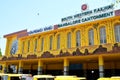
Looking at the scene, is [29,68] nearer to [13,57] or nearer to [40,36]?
[13,57]

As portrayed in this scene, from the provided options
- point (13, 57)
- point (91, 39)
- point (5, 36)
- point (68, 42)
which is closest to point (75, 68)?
point (68, 42)

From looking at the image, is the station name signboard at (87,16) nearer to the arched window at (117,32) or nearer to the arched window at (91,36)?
the arched window at (91,36)

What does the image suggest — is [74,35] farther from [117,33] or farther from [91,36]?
[117,33]

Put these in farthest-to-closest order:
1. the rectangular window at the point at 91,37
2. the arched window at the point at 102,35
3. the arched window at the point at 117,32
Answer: the rectangular window at the point at 91,37
the arched window at the point at 102,35
the arched window at the point at 117,32

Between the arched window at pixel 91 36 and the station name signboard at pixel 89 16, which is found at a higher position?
the station name signboard at pixel 89 16

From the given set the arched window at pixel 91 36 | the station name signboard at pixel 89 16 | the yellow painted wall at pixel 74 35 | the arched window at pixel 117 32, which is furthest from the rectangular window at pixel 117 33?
the arched window at pixel 91 36

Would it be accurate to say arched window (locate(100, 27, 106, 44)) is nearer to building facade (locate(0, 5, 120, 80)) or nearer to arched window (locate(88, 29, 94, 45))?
building facade (locate(0, 5, 120, 80))

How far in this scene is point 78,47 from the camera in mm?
19828

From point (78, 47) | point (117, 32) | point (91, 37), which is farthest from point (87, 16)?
point (78, 47)

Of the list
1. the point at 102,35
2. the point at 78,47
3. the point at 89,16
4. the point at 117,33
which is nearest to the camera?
the point at 78,47

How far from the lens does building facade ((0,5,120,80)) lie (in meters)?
18.4

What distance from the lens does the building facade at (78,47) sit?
1842 cm

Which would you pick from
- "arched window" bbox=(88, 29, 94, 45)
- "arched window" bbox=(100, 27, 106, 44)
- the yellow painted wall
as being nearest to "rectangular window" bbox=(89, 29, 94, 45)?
"arched window" bbox=(88, 29, 94, 45)

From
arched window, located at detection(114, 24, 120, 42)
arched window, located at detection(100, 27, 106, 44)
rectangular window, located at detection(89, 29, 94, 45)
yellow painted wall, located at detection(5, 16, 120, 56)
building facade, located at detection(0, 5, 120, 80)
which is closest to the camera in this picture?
building facade, located at detection(0, 5, 120, 80)
